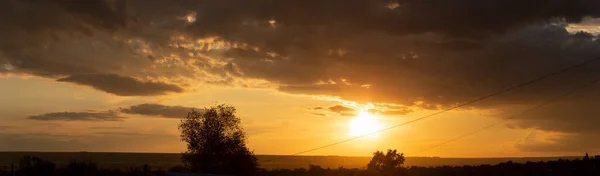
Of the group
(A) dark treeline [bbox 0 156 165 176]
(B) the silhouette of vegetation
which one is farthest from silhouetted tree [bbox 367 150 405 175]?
(A) dark treeline [bbox 0 156 165 176]

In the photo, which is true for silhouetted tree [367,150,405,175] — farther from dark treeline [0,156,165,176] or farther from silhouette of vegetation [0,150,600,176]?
dark treeline [0,156,165,176]

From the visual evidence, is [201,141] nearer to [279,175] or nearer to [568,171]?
[279,175]

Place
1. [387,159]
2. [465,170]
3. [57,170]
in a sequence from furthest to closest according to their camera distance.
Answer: [387,159] < [57,170] < [465,170]

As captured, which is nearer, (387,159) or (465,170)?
(465,170)

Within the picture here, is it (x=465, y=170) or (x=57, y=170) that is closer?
(x=465, y=170)

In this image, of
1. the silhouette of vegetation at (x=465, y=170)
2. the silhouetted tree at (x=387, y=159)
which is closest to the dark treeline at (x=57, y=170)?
the silhouette of vegetation at (x=465, y=170)

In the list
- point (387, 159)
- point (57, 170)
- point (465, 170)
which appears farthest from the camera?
point (387, 159)

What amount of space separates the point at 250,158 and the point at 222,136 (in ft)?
13.3

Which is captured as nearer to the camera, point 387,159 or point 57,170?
point 57,170

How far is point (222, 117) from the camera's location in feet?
235

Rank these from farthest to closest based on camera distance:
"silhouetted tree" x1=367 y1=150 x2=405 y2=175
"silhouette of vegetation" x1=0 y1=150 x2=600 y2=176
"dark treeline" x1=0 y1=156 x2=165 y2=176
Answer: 1. "silhouetted tree" x1=367 y1=150 x2=405 y2=175
2. "dark treeline" x1=0 y1=156 x2=165 y2=176
3. "silhouette of vegetation" x1=0 y1=150 x2=600 y2=176

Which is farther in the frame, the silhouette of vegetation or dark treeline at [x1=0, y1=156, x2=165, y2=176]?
dark treeline at [x1=0, y1=156, x2=165, y2=176]

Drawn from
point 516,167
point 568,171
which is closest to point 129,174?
point 516,167

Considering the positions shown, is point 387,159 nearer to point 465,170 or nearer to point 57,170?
point 465,170
